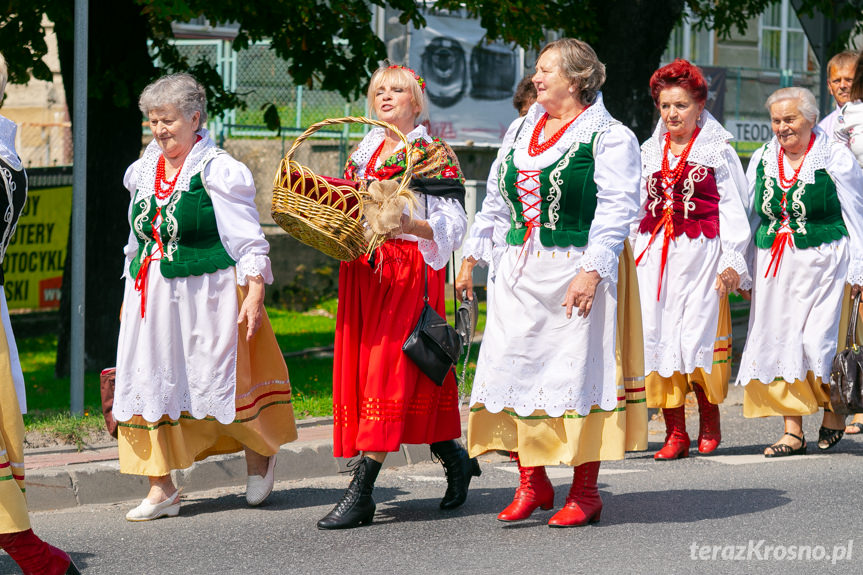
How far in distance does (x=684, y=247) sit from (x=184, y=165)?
3.10 m

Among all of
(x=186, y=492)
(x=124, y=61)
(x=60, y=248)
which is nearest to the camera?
(x=186, y=492)

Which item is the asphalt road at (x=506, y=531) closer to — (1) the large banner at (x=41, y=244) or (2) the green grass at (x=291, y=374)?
(2) the green grass at (x=291, y=374)

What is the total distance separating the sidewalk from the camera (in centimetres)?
666

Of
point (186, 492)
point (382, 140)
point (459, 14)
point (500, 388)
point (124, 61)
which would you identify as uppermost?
point (459, 14)

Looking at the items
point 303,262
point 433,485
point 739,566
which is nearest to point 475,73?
point 303,262

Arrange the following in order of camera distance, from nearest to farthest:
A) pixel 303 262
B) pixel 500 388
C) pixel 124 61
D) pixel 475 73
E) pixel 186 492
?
pixel 500 388 < pixel 186 492 < pixel 124 61 < pixel 303 262 < pixel 475 73

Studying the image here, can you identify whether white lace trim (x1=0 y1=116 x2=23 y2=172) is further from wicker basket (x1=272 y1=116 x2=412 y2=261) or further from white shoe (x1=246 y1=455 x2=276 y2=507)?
white shoe (x1=246 y1=455 x2=276 y2=507)

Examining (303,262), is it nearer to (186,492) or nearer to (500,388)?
(186,492)

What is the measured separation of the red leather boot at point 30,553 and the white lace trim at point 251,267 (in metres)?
1.71

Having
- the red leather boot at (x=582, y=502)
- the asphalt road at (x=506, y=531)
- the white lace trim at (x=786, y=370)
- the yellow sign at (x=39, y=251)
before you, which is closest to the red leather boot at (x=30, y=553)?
the asphalt road at (x=506, y=531)

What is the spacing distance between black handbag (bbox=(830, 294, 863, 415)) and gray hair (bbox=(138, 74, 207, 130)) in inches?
151

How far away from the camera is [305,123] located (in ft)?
62.9

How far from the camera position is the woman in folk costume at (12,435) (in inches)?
180

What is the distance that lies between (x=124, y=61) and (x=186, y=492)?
18.0ft
